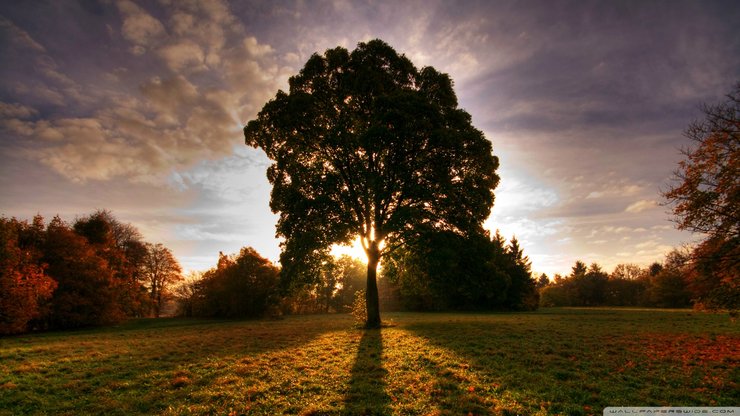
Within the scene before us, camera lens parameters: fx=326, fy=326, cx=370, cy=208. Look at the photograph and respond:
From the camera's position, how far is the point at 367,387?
8.91 meters

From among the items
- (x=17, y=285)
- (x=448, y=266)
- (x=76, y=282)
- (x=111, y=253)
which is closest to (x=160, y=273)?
(x=111, y=253)

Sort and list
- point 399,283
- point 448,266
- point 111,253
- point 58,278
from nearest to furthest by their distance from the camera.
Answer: point 448,266, point 399,283, point 58,278, point 111,253

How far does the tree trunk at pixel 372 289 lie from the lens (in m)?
23.8

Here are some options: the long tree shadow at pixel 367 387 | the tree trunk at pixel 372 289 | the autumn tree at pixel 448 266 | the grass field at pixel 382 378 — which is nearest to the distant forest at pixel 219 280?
the autumn tree at pixel 448 266

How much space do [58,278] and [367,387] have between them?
39.4 meters

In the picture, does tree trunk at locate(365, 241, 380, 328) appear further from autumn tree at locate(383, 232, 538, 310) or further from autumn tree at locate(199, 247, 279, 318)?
autumn tree at locate(199, 247, 279, 318)

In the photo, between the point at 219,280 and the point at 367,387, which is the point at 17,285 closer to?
the point at 219,280

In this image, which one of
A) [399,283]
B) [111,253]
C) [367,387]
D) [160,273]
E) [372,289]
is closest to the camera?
[367,387]

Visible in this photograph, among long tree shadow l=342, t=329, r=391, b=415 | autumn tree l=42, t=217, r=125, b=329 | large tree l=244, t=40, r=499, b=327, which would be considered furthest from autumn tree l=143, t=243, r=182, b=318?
long tree shadow l=342, t=329, r=391, b=415

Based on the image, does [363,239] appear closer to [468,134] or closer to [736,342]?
[468,134]

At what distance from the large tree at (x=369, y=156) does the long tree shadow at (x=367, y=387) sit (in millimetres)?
9073

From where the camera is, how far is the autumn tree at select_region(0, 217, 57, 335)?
87.1ft

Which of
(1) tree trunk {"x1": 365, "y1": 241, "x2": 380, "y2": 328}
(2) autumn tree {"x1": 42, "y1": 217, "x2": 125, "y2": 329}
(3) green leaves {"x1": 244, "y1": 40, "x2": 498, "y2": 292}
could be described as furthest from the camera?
(2) autumn tree {"x1": 42, "y1": 217, "x2": 125, "y2": 329}

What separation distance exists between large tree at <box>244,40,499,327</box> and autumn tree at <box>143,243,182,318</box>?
50.7 meters
